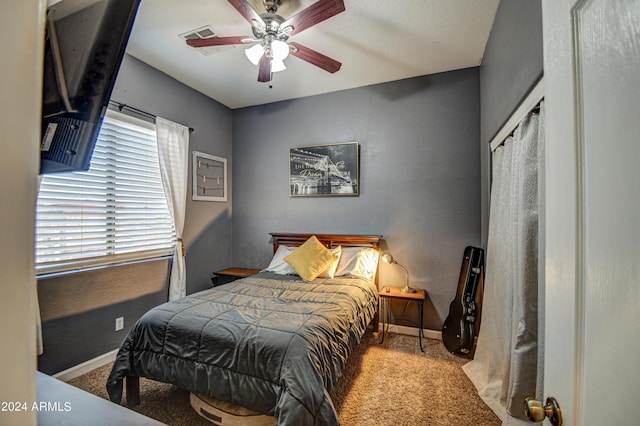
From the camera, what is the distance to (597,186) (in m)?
0.50

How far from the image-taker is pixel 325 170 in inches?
141

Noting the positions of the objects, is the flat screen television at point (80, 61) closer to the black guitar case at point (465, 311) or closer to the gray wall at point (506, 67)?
the gray wall at point (506, 67)

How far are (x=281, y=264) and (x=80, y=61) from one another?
2.95 metres

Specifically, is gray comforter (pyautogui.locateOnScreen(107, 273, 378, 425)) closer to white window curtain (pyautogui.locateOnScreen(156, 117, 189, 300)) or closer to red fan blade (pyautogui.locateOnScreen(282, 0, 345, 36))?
white window curtain (pyautogui.locateOnScreen(156, 117, 189, 300))

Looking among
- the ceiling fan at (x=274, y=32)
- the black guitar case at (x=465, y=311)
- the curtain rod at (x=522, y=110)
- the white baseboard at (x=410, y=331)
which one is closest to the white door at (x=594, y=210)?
the curtain rod at (x=522, y=110)

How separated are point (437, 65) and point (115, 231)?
147 inches

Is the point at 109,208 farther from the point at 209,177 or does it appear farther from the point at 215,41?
the point at 215,41

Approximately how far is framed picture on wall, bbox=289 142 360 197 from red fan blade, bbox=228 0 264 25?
1.85 metres

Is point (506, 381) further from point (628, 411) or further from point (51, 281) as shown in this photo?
point (51, 281)

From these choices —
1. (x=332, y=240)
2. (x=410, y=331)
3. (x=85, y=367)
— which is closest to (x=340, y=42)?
(x=332, y=240)

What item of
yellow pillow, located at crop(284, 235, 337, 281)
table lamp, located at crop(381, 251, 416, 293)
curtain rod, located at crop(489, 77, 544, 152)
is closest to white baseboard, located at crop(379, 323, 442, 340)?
table lamp, located at crop(381, 251, 416, 293)

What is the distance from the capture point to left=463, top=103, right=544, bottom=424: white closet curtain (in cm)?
134

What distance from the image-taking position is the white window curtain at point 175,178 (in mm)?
2990

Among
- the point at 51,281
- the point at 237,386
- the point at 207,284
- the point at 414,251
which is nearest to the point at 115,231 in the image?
the point at 51,281
